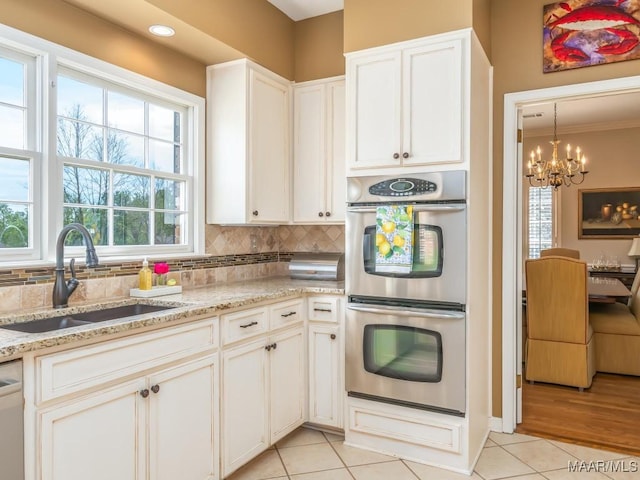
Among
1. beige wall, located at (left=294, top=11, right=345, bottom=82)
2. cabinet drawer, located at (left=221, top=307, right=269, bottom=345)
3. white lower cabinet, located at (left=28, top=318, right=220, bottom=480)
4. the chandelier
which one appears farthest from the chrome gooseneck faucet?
the chandelier

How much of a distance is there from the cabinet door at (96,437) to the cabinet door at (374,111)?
1702 mm

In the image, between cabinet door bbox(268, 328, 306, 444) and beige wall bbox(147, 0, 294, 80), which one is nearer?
A: beige wall bbox(147, 0, 294, 80)

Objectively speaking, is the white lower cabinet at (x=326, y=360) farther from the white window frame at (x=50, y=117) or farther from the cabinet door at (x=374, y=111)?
the white window frame at (x=50, y=117)

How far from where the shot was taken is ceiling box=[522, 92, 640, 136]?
5281 mm

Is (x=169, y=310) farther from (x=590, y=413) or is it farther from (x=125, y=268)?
(x=590, y=413)

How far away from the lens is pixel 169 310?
2.03 metres

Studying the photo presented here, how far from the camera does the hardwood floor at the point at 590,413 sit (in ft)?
9.45

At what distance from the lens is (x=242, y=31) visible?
290 cm

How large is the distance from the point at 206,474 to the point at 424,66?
2.35 metres

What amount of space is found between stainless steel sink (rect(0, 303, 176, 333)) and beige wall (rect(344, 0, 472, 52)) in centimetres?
189

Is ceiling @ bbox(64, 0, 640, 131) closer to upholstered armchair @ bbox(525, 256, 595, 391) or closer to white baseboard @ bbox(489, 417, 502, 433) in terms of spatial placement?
upholstered armchair @ bbox(525, 256, 595, 391)

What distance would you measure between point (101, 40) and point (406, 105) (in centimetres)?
166

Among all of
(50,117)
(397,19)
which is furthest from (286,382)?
(397,19)

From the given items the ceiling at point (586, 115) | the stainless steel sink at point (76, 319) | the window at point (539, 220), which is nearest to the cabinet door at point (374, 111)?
the stainless steel sink at point (76, 319)
